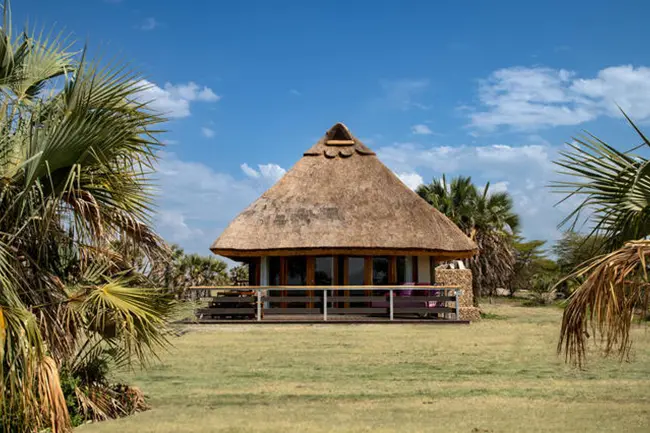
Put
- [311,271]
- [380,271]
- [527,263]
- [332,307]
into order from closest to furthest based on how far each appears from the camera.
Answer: [332,307], [311,271], [380,271], [527,263]

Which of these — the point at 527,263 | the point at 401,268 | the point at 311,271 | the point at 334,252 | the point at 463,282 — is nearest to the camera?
the point at 334,252

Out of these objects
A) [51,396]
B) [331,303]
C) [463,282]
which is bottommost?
[51,396]

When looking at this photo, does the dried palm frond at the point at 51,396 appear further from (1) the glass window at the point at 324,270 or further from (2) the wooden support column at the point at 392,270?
(2) the wooden support column at the point at 392,270

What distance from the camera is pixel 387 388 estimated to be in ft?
35.3

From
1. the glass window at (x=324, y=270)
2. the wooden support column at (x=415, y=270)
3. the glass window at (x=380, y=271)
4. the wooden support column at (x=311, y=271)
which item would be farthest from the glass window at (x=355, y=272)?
the wooden support column at (x=415, y=270)

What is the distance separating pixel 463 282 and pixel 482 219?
6104mm

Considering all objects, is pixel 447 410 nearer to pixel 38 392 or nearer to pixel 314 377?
pixel 314 377

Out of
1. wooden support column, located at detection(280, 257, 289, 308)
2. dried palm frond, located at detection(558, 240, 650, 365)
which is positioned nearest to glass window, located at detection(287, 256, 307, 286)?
wooden support column, located at detection(280, 257, 289, 308)

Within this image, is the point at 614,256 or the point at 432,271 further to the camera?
the point at 432,271

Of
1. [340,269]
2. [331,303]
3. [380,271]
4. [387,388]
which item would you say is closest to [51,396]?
[387,388]

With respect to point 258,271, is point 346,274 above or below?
below

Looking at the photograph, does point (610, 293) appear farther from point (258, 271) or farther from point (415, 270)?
point (258, 271)

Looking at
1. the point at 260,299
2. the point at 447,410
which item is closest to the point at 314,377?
the point at 447,410

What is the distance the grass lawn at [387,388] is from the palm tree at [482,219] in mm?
14662
